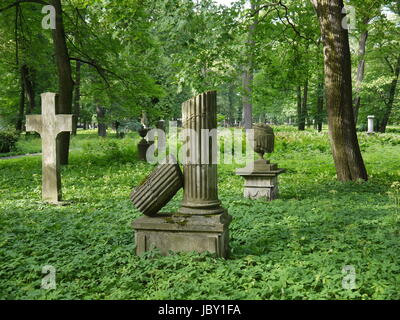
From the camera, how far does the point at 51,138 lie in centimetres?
825

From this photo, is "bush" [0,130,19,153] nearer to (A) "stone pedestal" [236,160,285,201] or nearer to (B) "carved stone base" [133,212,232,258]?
(A) "stone pedestal" [236,160,285,201]

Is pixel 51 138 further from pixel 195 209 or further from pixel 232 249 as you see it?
pixel 232 249

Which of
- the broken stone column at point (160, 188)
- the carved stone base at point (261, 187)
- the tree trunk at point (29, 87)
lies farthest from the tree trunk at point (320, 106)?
the broken stone column at point (160, 188)

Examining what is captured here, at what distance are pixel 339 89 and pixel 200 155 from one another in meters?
6.53

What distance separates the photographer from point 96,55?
596 inches

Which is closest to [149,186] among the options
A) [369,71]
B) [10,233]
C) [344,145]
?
[10,233]

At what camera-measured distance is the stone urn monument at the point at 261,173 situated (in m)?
8.28

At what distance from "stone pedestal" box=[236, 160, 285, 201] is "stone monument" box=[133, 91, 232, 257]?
368cm

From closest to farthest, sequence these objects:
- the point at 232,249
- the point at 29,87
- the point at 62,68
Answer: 1. the point at 232,249
2. the point at 62,68
3. the point at 29,87

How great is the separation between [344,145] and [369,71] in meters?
27.6

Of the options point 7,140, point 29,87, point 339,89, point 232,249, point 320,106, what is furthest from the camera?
point 320,106

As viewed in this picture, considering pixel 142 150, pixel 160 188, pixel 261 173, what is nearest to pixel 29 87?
pixel 142 150

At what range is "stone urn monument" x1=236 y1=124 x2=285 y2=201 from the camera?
27.2ft

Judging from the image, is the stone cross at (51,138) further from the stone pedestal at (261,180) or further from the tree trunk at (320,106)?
the tree trunk at (320,106)
